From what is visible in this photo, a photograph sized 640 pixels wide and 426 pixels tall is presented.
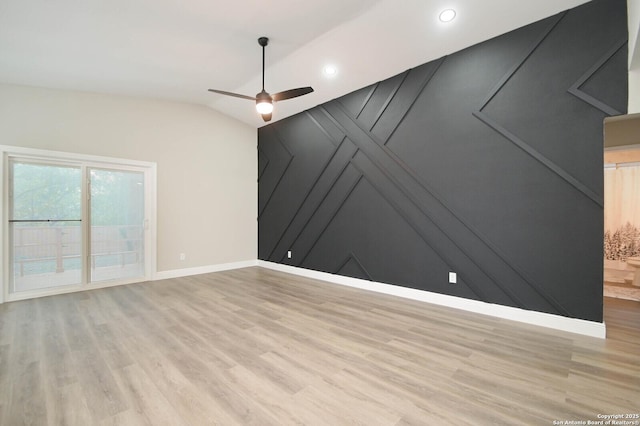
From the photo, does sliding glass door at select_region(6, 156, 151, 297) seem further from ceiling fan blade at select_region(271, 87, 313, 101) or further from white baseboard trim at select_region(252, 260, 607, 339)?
white baseboard trim at select_region(252, 260, 607, 339)

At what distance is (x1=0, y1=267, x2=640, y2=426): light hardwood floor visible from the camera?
169cm

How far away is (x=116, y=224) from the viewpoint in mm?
4848

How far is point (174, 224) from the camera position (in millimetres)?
5488

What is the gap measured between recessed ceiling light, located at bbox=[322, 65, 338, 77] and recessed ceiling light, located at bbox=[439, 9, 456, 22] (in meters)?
1.62

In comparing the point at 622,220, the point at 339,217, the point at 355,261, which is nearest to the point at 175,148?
the point at 339,217

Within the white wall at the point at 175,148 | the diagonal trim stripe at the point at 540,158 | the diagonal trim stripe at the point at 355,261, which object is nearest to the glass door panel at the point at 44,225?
the white wall at the point at 175,148

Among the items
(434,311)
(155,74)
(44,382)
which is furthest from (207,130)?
(434,311)

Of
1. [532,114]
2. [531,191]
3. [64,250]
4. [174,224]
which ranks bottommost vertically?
[64,250]

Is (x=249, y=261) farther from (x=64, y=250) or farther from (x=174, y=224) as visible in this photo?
(x=64, y=250)

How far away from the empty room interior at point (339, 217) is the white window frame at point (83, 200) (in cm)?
3

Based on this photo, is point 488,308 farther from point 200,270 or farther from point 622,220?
point 200,270

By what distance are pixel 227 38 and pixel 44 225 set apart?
4037mm

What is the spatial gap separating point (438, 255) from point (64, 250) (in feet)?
19.1

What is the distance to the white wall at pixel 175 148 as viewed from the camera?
13.6 ft
